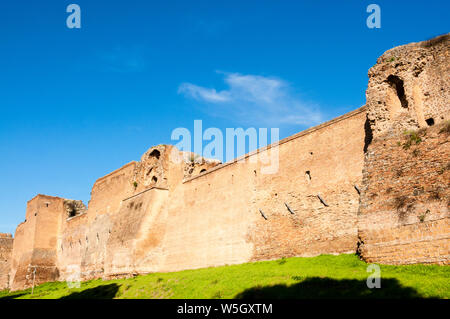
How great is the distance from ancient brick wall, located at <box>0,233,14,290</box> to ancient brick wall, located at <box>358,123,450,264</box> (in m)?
30.4

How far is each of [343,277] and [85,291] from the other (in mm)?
12834

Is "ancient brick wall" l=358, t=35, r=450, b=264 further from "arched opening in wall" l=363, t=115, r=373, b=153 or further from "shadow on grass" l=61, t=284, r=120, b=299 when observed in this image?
"shadow on grass" l=61, t=284, r=120, b=299

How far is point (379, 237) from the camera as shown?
1005 centimetres

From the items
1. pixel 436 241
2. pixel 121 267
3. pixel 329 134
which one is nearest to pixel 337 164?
pixel 329 134

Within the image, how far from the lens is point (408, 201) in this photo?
31.9 ft

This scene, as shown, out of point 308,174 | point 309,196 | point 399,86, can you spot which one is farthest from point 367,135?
point 309,196

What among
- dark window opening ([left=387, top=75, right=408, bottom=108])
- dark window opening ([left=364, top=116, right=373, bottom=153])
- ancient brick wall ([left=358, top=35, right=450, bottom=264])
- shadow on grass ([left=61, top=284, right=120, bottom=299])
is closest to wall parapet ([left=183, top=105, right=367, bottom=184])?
dark window opening ([left=364, top=116, right=373, bottom=153])

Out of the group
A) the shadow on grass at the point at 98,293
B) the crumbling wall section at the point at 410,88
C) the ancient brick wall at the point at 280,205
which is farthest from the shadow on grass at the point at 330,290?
the shadow on grass at the point at 98,293

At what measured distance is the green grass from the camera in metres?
8.37

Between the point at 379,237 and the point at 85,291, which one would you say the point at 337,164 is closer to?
the point at 379,237

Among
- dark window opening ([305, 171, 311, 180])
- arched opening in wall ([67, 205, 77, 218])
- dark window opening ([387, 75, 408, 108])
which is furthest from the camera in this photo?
arched opening in wall ([67, 205, 77, 218])

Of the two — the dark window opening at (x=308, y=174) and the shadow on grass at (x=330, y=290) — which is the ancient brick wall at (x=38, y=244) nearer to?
the dark window opening at (x=308, y=174)

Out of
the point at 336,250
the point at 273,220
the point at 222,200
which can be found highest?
the point at 222,200
